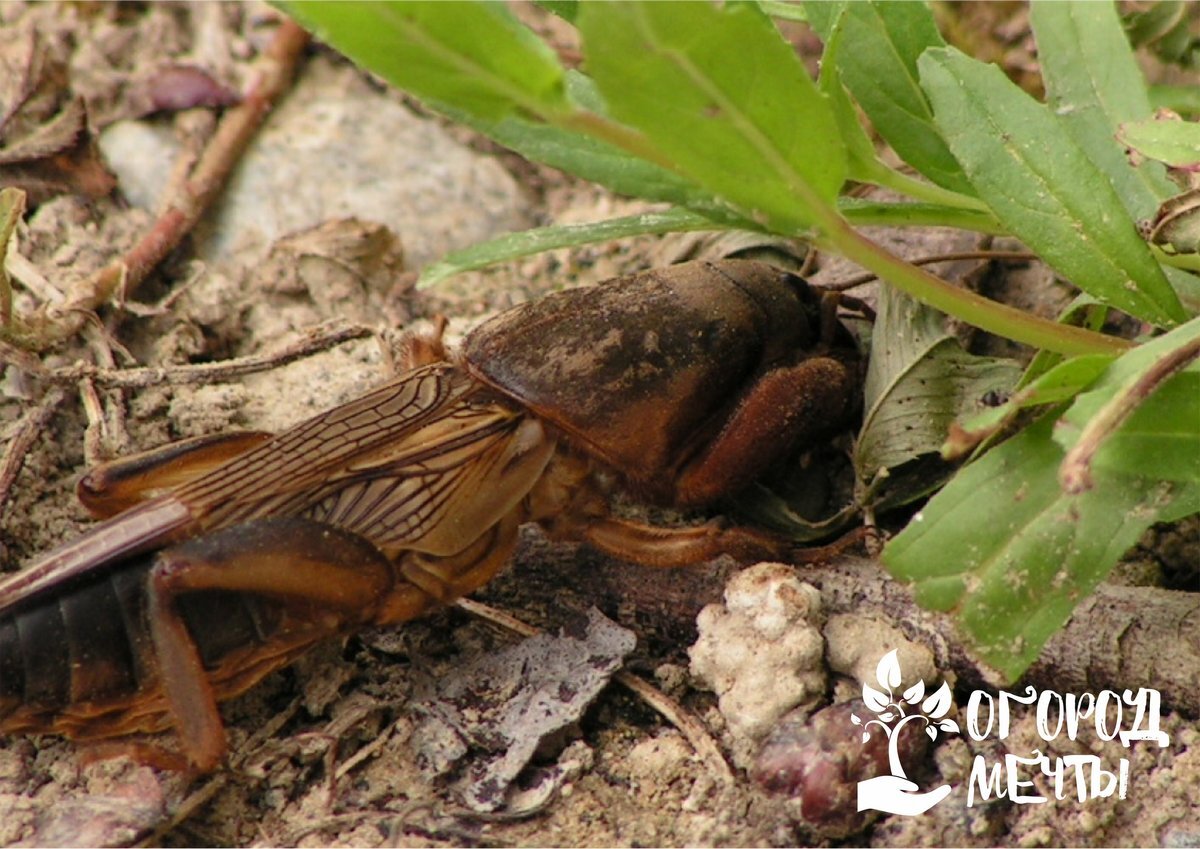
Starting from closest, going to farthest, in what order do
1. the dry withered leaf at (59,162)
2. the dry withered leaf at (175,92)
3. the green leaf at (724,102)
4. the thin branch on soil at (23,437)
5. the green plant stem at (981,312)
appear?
the green leaf at (724,102)
the green plant stem at (981,312)
the thin branch on soil at (23,437)
the dry withered leaf at (59,162)
the dry withered leaf at (175,92)

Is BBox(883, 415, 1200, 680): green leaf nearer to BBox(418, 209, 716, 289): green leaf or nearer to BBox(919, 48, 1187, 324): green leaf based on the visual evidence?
BBox(919, 48, 1187, 324): green leaf

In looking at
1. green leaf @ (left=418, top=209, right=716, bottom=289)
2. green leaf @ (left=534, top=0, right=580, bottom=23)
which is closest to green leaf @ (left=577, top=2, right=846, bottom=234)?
green leaf @ (left=418, top=209, right=716, bottom=289)

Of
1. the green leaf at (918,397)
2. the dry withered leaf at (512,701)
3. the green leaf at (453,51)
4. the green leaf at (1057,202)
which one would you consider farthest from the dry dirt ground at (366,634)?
the green leaf at (453,51)

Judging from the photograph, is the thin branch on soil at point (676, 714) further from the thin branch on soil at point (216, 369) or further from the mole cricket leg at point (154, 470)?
the thin branch on soil at point (216, 369)

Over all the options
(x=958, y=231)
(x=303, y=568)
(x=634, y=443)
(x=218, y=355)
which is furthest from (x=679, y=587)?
(x=218, y=355)

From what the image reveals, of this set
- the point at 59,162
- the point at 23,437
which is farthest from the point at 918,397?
the point at 59,162

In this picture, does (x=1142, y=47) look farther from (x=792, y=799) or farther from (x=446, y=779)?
(x=446, y=779)
